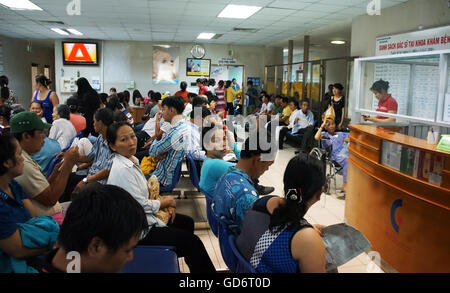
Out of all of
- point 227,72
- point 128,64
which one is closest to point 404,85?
point 227,72

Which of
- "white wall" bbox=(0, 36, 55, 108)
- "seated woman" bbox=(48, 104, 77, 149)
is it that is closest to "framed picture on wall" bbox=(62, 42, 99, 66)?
"white wall" bbox=(0, 36, 55, 108)

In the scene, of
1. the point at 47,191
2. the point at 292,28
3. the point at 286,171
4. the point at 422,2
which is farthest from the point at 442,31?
the point at 47,191

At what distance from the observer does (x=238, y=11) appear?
7.00 m

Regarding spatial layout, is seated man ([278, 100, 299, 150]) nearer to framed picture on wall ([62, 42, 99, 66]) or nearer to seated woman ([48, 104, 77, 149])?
seated woman ([48, 104, 77, 149])

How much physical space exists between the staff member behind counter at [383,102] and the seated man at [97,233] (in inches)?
128

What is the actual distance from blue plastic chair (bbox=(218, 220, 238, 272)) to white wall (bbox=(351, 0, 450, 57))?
510 centimetres

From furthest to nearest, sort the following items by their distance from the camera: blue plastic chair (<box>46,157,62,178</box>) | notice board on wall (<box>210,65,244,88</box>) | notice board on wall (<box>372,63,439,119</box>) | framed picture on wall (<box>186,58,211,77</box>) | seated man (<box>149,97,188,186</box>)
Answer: notice board on wall (<box>210,65,244,88</box>)
framed picture on wall (<box>186,58,211,77</box>)
notice board on wall (<box>372,63,439,119</box>)
seated man (<box>149,97,188,186</box>)
blue plastic chair (<box>46,157,62,178</box>)

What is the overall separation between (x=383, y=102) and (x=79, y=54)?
35.3ft

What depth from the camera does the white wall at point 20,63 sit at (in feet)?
38.7

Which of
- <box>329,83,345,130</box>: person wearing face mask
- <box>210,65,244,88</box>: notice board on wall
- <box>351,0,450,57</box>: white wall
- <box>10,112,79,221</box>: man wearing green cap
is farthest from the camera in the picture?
<box>210,65,244,88</box>: notice board on wall

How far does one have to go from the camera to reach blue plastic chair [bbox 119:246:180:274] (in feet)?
4.99

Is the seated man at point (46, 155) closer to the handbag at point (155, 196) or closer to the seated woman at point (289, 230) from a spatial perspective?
the handbag at point (155, 196)

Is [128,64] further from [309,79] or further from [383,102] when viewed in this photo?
[383,102]

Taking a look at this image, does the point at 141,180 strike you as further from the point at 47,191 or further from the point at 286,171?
the point at 286,171
